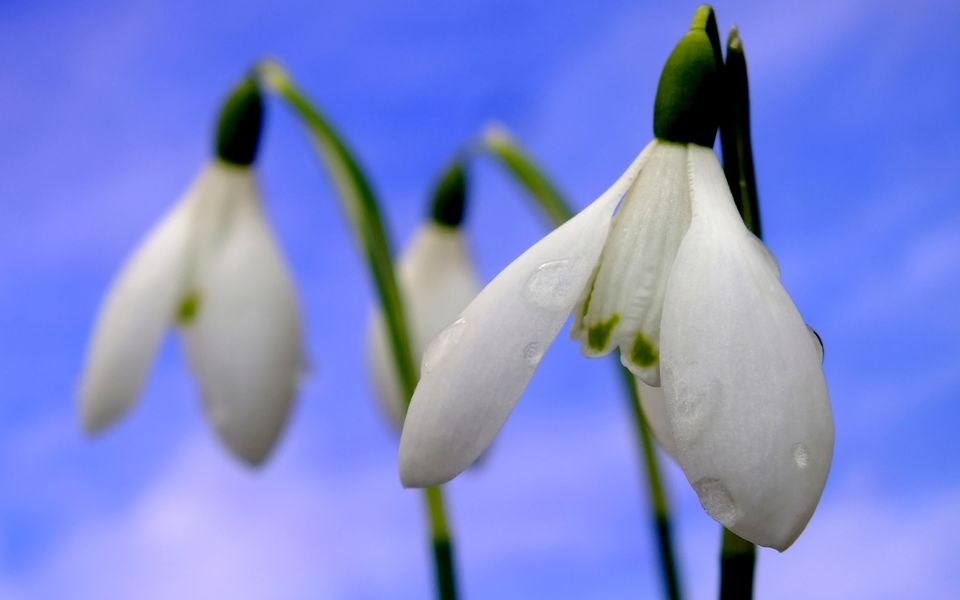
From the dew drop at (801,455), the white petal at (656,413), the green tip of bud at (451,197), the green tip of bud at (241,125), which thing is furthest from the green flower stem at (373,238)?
the dew drop at (801,455)

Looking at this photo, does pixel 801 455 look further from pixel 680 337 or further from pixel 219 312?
pixel 219 312

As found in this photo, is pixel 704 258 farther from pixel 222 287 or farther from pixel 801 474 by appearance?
pixel 222 287

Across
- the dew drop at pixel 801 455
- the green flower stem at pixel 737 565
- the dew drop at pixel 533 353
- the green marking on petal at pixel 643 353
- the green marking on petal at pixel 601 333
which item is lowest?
the green flower stem at pixel 737 565

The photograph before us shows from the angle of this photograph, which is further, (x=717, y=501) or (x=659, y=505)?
(x=659, y=505)

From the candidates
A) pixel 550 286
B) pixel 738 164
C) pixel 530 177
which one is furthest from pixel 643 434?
pixel 550 286

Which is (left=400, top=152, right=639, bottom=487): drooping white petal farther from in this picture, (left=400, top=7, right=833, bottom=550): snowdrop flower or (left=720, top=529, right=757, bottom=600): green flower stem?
(left=720, top=529, right=757, bottom=600): green flower stem

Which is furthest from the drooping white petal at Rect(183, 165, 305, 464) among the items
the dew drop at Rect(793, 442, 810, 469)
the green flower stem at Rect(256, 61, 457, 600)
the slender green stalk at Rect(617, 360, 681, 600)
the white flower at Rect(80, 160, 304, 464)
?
the dew drop at Rect(793, 442, 810, 469)

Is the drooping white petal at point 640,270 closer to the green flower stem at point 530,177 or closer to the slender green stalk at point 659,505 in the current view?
the slender green stalk at point 659,505
